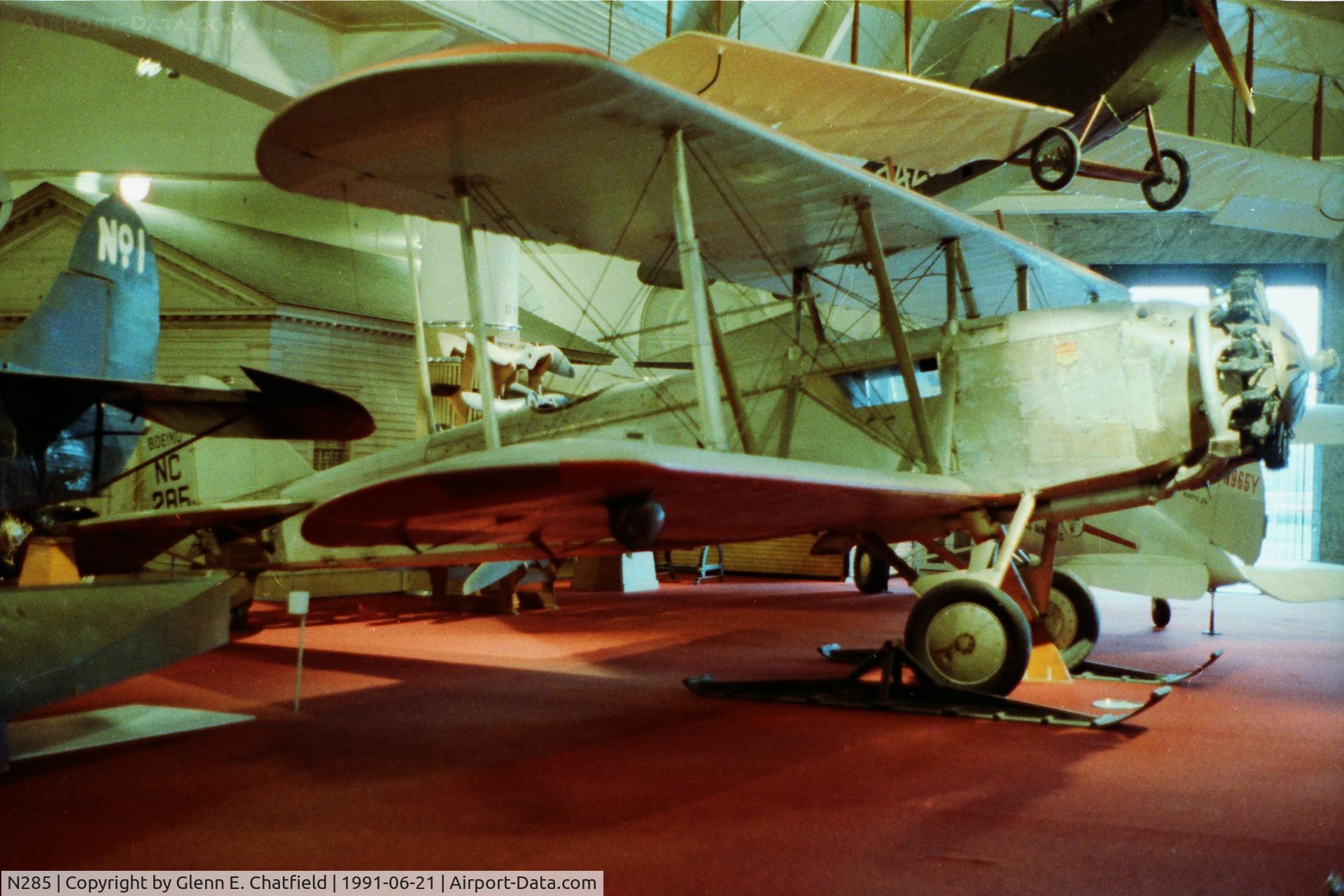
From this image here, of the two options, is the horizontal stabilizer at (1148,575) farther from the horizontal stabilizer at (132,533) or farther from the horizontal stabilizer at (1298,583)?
the horizontal stabilizer at (132,533)

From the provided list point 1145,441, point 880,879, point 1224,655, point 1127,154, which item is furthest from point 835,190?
point 1127,154

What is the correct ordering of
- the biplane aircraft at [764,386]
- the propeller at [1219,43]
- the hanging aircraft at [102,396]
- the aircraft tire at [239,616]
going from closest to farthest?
1. the biplane aircraft at [764,386]
2. the hanging aircraft at [102,396]
3. the propeller at [1219,43]
4. the aircraft tire at [239,616]

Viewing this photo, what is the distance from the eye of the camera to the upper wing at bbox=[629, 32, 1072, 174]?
28.2ft

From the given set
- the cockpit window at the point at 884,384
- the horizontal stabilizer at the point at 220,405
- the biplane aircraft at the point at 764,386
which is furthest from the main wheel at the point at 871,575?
the horizontal stabilizer at the point at 220,405

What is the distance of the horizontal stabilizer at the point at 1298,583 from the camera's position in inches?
348

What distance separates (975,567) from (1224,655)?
2685 mm

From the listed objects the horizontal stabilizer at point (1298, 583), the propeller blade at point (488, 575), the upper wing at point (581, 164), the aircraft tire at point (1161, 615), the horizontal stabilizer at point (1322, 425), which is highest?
the upper wing at point (581, 164)

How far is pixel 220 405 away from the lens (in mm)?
5863

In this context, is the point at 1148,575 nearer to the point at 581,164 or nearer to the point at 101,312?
the point at 581,164

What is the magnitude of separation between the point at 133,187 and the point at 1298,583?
15899 millimetres

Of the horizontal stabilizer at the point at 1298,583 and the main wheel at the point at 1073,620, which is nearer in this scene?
the main wheel at the point at 1073,620

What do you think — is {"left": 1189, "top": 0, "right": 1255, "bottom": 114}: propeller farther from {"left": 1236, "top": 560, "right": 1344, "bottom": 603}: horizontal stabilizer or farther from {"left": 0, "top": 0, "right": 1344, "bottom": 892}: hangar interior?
{"left": 1236, "top": 560, "right": 1344, "bottom": 603}: horizontal stabilizer

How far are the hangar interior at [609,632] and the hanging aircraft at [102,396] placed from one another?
0.76 m

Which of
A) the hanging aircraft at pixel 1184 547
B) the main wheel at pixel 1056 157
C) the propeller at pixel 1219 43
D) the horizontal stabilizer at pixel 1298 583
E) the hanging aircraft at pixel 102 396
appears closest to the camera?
the hanging aircraft at pixel 102 396
